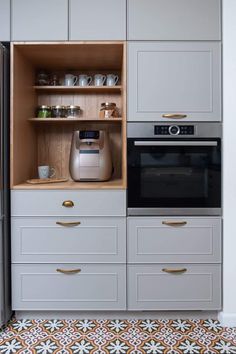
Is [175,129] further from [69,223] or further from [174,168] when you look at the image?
[69,223]

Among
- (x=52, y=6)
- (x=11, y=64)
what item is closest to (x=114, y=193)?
(x=11, y=64)

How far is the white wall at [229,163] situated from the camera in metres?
2.08

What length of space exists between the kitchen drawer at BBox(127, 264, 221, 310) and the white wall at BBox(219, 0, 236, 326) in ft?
0.24

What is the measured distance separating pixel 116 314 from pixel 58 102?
173 centimetres

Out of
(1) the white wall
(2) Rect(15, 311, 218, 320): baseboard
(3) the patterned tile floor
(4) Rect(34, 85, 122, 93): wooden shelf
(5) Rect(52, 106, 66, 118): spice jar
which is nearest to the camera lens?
(3) the patterned tile floor

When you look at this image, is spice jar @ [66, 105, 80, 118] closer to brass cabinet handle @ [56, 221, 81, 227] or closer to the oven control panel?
the oven control panel

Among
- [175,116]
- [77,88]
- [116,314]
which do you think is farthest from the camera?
[77,88]

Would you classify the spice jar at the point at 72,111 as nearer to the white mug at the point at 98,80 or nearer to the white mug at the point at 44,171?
the white mug at the point at 98,80

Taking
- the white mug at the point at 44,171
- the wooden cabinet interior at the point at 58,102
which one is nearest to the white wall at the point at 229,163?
the wooden cabinet interior at the point at 58,102

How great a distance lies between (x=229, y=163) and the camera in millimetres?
2105

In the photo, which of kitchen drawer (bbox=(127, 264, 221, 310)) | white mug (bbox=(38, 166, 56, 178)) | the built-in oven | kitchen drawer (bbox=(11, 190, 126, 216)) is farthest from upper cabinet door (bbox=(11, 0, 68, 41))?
kitchen drawer (bbox=(127, 264, 221, 310))

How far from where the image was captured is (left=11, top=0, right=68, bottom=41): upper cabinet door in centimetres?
210

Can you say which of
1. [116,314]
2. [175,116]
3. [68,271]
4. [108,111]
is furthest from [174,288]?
[108,111]

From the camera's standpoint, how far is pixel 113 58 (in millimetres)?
2365
